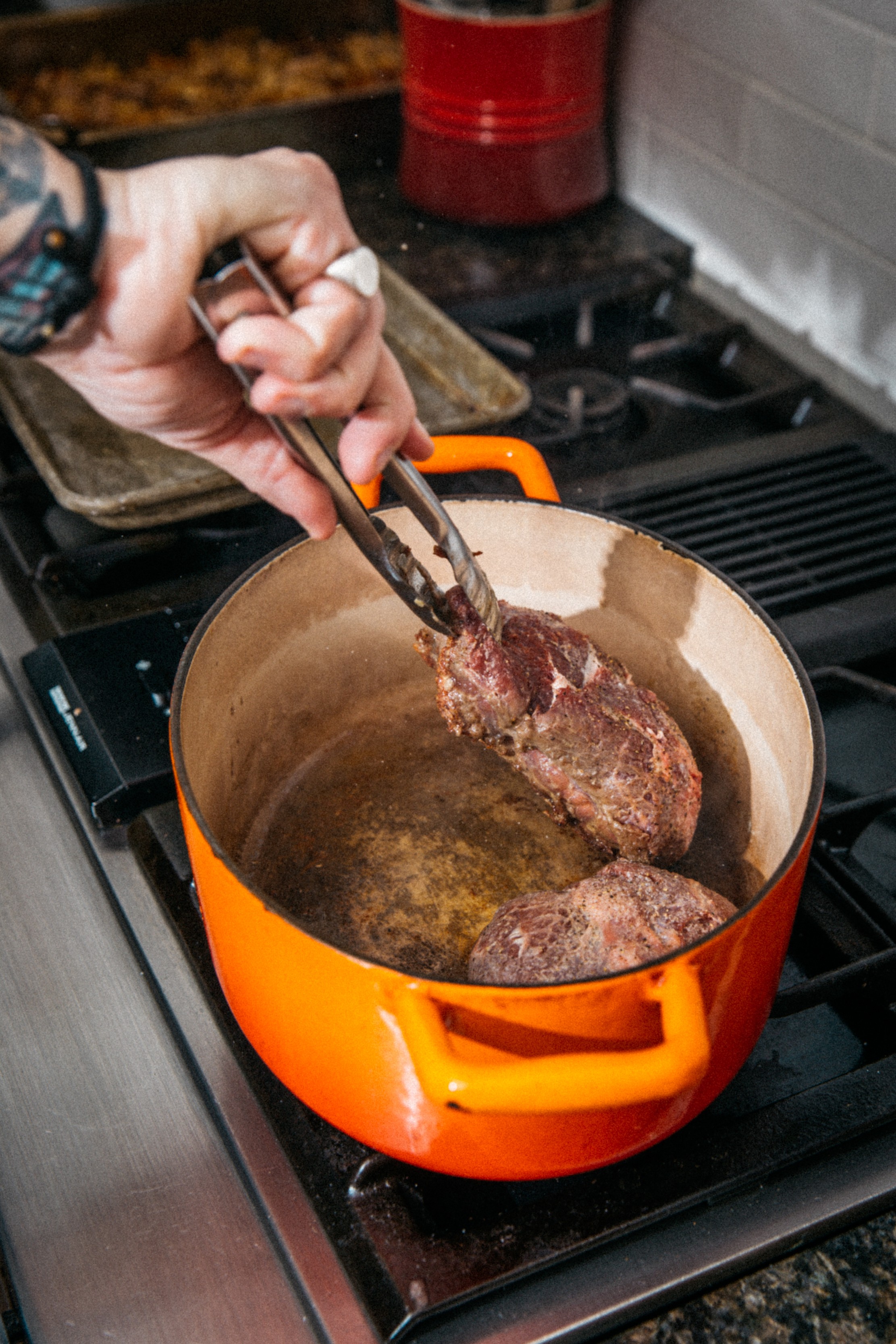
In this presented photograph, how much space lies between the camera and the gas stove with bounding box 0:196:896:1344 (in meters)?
0.68

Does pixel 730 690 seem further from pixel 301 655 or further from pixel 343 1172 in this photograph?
pixel 343 1172

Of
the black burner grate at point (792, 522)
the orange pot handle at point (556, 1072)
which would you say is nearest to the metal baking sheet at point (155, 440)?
the black burner grate at point (792, 522)

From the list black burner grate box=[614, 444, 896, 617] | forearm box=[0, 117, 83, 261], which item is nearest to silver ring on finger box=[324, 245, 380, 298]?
forearm box=[0, 117, 83, 261]

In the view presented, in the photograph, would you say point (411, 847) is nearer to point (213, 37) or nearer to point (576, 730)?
point (576, 730)

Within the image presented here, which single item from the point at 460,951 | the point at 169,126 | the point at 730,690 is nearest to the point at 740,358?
the point at 730,690

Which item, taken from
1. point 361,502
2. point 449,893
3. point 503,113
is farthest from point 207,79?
point 449,893

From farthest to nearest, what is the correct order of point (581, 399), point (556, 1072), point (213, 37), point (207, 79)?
point (213, 37) < point (207, 79) < point (581, 399) < point (556, 1072)

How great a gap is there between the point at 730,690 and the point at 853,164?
0.86m

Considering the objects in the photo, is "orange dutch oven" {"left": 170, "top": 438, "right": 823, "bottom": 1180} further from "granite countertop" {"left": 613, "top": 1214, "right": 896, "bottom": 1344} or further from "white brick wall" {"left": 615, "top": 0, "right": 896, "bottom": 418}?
"white brick wall" {"left": 615, "top": 0, "right": 896, "bottom": 418}

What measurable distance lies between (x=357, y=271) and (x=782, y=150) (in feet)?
3.65

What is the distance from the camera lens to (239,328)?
1.97ft

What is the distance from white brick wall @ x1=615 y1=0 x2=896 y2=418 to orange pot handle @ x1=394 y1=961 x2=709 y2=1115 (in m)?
1.14

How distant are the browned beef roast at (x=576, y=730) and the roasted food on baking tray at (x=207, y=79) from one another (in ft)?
4.22

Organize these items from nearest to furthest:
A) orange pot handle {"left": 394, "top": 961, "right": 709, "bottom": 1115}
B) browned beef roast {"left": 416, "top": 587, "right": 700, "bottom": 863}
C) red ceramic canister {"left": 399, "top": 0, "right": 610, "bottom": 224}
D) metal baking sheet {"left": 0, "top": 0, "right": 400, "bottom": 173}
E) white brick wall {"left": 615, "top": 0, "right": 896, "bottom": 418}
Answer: orange pot handle {"left": 394, "top": 961, "right": 709, "bottom": 1115} → browned beef roast {"left": 416, "top": 587, "right": 700, "bottom": 863} → white brick wall {"left": 615, "top": 0, "right": 896, "bottom": 418} → red ceramic canister {"left": 399, "top": 0, "right": 610, "bottom": 224} → metal baking sheet {"left": 0, "top": 0, "right": 400, "bottom": 173}
